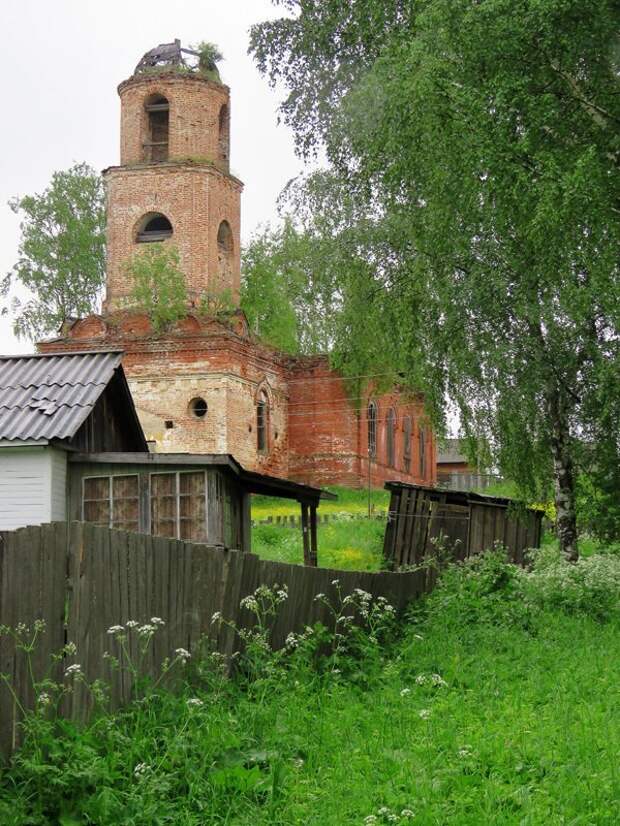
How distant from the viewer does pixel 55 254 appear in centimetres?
5556

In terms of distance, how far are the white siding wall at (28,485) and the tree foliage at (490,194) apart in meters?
5.64

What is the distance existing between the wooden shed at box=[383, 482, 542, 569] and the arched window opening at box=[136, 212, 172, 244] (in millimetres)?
19282

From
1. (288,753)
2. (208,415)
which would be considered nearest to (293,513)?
(208,415)

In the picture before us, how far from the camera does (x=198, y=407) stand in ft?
136

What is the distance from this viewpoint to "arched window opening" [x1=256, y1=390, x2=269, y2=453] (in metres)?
43.9

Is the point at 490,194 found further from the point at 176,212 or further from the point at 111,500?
the point at 176,212

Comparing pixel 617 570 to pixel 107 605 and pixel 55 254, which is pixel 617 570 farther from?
pixel 55 254

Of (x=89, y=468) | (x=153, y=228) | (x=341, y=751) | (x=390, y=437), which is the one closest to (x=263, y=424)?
Answer: (x=153, y=228)

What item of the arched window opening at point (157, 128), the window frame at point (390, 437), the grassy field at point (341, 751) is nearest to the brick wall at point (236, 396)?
the window frame at point (390, 437)

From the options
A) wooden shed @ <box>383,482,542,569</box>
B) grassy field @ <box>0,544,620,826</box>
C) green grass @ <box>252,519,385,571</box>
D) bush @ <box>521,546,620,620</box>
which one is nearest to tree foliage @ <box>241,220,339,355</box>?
green grass @ <box>252,519,385,571</box>

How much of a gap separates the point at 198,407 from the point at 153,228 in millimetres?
6235

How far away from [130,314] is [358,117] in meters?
24.1

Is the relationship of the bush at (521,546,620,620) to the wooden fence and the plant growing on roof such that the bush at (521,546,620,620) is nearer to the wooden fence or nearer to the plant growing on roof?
the wooden fence

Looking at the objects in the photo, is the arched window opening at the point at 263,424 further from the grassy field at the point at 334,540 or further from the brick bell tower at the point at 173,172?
the brick bell tower at the point at 173,172
